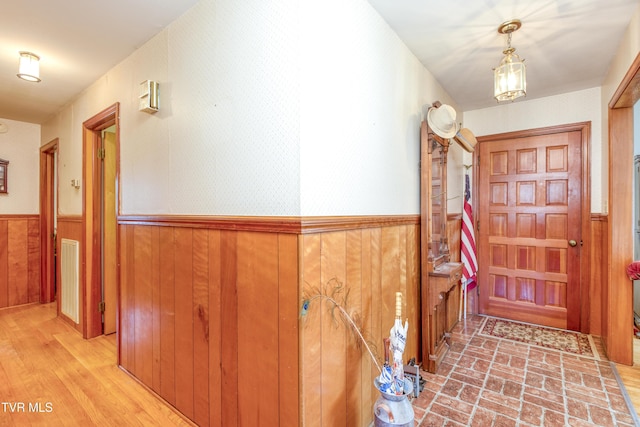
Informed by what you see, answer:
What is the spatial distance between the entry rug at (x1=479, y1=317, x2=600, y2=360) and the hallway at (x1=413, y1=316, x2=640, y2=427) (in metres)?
0.13

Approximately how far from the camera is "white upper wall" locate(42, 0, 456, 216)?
1.34m

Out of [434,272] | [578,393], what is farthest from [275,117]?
[578,393]

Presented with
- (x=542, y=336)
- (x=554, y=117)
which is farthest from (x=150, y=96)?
(x=542, y=336)

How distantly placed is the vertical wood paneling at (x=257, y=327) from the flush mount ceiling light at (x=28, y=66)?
7.60ft

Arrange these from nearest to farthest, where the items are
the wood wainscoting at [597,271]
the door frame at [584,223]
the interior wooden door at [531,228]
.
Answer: the wood wainscoting at [597,271], the door frame at [584,223], the interior wooden door at [531,228]

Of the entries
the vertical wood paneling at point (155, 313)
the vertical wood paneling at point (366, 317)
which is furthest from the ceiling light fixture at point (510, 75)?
the vertical wood paneling at point (155, 313)

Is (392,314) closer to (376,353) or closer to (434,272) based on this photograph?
(376,353)

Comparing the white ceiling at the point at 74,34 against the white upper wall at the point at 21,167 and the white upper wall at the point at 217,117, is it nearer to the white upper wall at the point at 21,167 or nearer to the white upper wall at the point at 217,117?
the white upper wall at the point at 217,117

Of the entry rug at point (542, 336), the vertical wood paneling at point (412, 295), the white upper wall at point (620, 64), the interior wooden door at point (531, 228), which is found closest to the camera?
the white upper wall at point (620, 64)

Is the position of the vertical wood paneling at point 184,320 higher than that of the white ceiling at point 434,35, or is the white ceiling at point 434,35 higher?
the white ceiling at point 434,35

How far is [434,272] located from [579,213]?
204cm

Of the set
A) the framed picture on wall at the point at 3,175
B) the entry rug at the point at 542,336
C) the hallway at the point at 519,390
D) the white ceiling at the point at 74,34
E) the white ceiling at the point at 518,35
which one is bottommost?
the entry rug at the point at 542,336

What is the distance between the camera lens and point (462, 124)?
372 centimetres

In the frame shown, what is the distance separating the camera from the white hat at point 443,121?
2092mm
